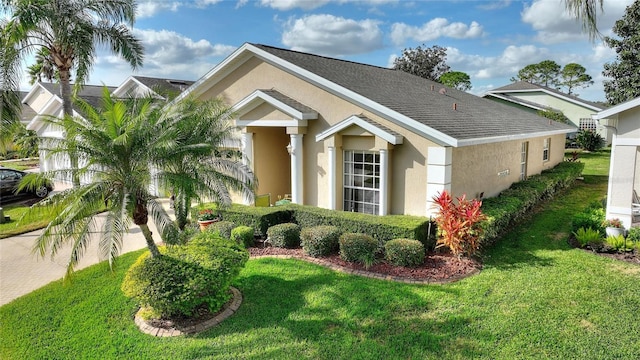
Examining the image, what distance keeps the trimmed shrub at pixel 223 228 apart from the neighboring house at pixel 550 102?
1407 inches

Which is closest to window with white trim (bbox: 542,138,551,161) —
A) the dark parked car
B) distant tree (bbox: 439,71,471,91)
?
the dark parked car

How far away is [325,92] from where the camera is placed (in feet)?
45.3

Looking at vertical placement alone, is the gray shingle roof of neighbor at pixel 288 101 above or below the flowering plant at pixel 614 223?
above

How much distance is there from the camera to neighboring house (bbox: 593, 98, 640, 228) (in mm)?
11141

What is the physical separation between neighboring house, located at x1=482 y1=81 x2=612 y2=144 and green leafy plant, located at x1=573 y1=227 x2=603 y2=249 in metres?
31.2

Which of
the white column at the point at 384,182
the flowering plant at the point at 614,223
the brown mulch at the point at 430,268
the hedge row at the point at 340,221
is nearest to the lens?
the brown mulch at the point at 430,268

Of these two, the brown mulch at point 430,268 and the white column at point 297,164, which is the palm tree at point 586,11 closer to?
the brown mulch at point 430,268

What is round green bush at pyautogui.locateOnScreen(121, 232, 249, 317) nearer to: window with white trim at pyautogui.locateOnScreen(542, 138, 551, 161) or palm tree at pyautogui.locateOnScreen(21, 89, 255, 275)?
palm tree at pyautogui.locateOnScreen(21, 89, 255, 275)

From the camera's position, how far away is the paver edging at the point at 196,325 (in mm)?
7599

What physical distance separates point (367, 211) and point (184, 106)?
671 centimetres

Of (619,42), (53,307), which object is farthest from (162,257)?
(619,42)

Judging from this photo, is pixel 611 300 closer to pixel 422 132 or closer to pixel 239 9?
pixel 422 132

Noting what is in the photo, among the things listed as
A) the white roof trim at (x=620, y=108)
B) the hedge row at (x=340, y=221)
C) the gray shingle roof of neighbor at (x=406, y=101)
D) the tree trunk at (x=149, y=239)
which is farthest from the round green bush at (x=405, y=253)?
the white roof trim at (x=620, y=108)

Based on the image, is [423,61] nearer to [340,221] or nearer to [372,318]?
[340,221]
